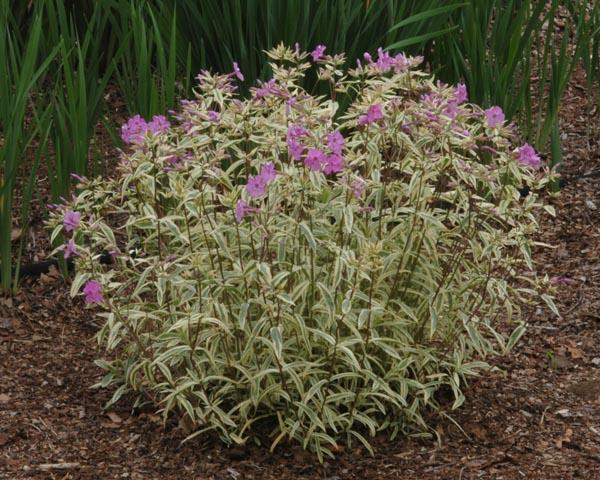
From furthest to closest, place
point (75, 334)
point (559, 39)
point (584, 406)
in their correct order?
point (559, 39), point (75, 334), point (584, 406)

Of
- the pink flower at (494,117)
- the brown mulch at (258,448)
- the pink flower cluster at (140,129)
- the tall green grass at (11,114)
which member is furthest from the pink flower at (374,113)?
the tall green grass at (11,114)

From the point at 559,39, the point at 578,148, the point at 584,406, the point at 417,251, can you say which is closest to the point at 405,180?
the point at 417,251

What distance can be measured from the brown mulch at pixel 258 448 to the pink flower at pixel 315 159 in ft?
2.56

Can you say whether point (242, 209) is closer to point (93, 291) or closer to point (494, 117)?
point (93, 291)

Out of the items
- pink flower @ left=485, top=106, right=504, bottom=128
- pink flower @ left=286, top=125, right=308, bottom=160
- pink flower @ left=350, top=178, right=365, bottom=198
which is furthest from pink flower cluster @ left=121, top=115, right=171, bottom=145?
pink flower @ left=485, top=106, right=504, bottom=128

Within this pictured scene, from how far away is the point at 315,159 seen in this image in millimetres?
2361

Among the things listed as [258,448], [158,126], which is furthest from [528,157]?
[258,448]

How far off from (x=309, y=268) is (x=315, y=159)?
1.27 ft

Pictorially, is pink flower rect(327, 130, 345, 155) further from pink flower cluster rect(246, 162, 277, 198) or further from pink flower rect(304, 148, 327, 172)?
pink flower cluster rect(246, 162, 277, 198)

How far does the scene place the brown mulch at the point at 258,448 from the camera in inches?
106

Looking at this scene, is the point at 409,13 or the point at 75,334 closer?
the point at 75,334

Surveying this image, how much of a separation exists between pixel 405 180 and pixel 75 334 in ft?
3.60

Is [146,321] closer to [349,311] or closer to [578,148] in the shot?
[349,311]

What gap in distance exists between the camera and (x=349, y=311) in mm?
2547
